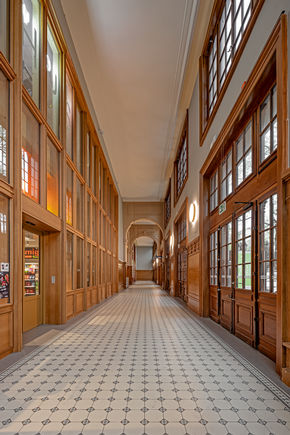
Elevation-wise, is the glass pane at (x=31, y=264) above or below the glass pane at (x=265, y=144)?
below

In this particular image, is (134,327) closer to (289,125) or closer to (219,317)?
A: (219,317)

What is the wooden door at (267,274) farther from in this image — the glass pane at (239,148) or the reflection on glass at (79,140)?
the reflection on glass at (79,140)

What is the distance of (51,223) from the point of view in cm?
594

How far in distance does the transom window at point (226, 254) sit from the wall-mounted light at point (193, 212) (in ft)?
6.70

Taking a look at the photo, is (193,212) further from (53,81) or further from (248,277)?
(53,81)

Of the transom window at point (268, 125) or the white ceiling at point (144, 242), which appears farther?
the white ceiling at point (144, 242)

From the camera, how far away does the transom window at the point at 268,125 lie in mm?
3975

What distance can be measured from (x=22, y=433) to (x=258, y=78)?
→ 14.0ft

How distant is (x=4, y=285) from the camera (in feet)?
13.2

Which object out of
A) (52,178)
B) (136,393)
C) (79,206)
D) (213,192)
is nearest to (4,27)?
(52,178)

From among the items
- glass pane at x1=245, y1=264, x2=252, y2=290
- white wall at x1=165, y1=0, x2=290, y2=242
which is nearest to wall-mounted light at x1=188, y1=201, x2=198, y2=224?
white wall at x1=165, y1=0, x2=290, y2=242

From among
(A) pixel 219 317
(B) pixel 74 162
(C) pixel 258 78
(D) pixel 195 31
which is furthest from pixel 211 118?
(A) pixel 219 317

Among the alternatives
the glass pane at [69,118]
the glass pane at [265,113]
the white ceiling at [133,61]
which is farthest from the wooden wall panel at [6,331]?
the white ceiling at [133,61]

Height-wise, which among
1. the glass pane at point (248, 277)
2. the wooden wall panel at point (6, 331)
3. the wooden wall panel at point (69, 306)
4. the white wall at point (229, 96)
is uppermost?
the white wall at point (229, 96)
